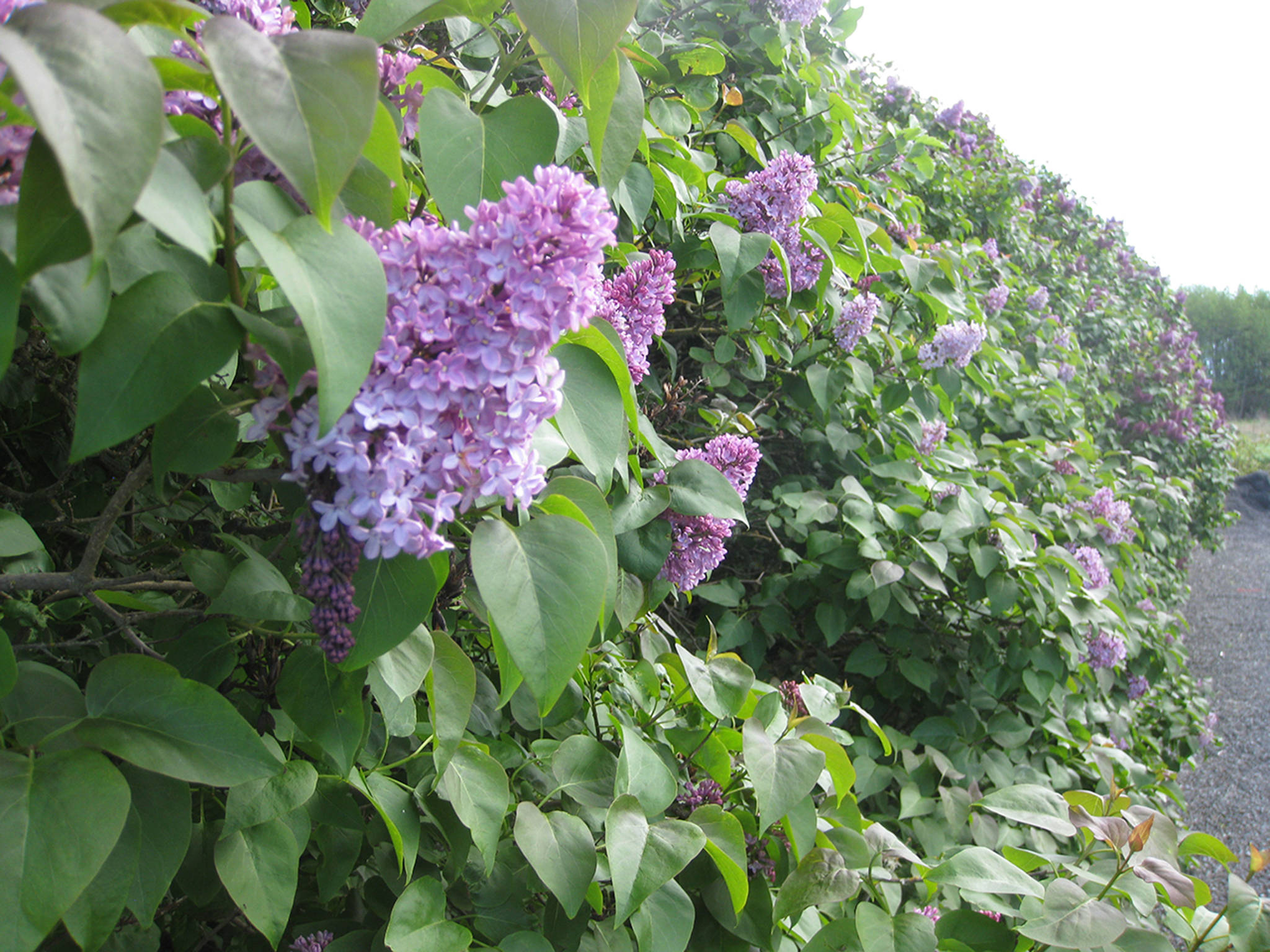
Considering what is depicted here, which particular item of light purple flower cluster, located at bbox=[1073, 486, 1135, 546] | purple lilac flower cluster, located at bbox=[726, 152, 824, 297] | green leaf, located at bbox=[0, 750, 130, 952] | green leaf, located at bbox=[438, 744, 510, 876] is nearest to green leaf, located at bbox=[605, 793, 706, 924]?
green leaf, located at bbox=[438, 744, 510, 876]

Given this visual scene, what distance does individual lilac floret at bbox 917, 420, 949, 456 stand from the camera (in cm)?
304

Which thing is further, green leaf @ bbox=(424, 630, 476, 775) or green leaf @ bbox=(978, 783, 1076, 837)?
green leaf @ bbox=(978, 783, 1076, 837)

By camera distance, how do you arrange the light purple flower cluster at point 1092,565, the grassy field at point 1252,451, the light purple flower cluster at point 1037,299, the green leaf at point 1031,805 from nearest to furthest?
the green leaf at point 1031,805 → the light purple flower cluster at point 1092,565 → the light purple flower cluster at point 1037,299 → the grassy field at point 1252,451

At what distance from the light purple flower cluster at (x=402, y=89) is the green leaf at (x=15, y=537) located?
59 cm

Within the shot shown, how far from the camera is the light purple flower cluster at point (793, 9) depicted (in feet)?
8.56

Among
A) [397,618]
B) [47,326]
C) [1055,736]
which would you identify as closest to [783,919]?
[397,618]

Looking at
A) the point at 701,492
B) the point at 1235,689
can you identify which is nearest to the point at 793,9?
the point at 701,492

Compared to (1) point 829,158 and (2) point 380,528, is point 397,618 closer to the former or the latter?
(2) point 380,528

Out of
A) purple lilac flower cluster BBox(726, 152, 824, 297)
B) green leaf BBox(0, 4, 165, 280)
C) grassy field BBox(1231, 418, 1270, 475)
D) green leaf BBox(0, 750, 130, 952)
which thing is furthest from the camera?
grassy field BBox(1231, 418, 1270, 475)

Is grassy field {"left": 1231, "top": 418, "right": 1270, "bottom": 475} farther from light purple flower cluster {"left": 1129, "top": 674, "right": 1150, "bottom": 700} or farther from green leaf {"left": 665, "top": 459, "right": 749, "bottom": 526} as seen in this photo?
green leaf {"left": 665, "top": 459, "right": 749, "bottom": 526}

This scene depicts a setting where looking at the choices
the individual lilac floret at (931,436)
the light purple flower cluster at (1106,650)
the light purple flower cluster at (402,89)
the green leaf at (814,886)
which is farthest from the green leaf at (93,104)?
the light purple flower cluster at (1106,650)

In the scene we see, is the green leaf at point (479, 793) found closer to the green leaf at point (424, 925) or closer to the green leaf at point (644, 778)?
the green leaf at point (424, 925)

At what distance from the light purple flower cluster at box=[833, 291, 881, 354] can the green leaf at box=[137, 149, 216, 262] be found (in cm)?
216

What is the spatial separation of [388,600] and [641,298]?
0.90 meters
